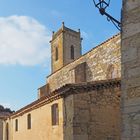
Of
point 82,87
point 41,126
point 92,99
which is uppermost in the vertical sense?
point 82,87

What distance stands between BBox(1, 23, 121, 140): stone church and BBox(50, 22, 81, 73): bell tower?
10385mm

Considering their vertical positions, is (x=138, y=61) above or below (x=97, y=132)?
above

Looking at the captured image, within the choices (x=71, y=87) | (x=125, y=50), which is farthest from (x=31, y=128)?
(x=125, y=50)

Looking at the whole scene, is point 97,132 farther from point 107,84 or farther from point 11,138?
point 11,138

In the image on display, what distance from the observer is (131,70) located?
4.05 meters

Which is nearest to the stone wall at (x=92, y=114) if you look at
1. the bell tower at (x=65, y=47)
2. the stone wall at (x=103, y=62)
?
the stone wall at (x=103, y=62)

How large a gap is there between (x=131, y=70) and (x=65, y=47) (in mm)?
31843

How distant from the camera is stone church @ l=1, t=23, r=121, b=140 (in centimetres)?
1367

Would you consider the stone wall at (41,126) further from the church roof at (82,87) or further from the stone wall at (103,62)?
the stone wall at (103,62)

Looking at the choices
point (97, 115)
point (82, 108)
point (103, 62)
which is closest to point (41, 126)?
point (82, 108)

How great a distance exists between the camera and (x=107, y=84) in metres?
14.1

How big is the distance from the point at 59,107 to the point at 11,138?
431 inches

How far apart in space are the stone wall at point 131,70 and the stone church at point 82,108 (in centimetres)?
942

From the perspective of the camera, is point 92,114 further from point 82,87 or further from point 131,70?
point 131,70
